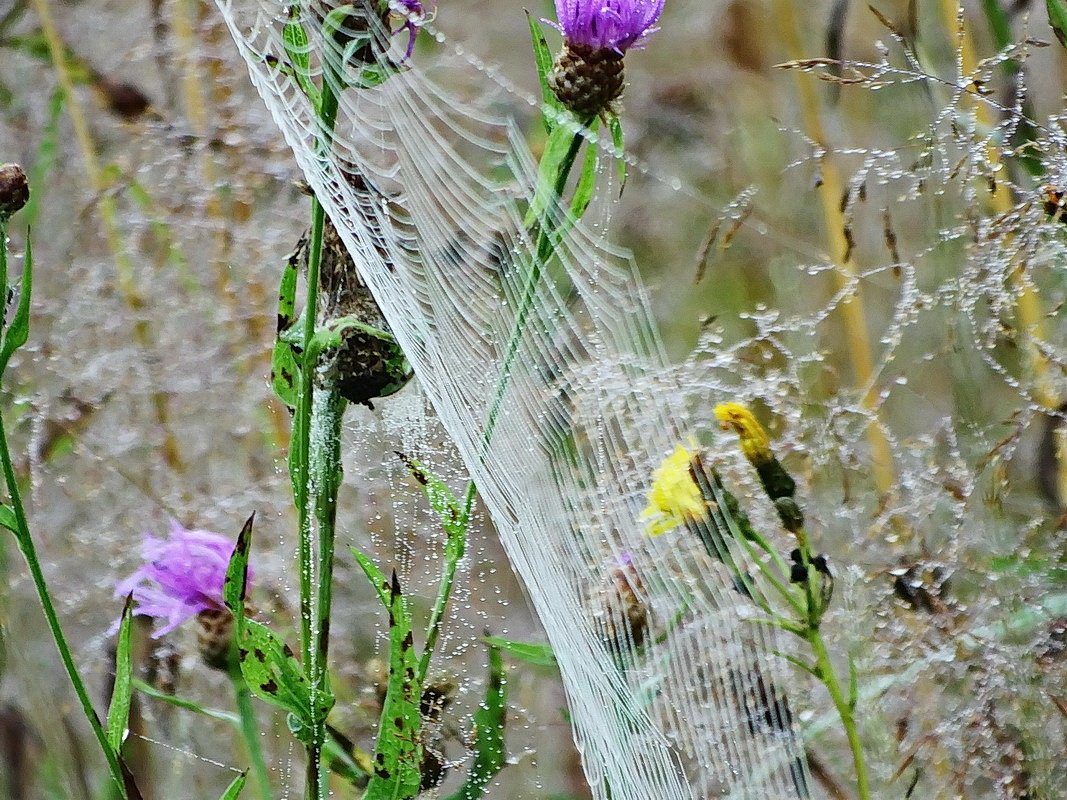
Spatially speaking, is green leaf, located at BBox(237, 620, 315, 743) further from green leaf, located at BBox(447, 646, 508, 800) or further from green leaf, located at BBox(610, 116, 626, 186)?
green leaf, located at BBox(610, 116, 626, 186)

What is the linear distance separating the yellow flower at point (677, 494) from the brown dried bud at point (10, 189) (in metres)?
0.27

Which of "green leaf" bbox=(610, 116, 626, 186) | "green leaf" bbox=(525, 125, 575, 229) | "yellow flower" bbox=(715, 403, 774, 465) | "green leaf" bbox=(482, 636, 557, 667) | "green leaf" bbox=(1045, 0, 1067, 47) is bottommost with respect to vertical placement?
"green leaf" bbox=(482, 636, 557, 667)

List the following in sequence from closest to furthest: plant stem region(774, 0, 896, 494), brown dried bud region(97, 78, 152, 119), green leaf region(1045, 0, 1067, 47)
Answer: green leaf region(1045, 0, 1067, 47) → plant stem region(774, 0, 896, 494) → brown dried bud region(97, 78, 152, 119)

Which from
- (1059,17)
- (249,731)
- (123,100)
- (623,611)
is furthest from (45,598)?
(123,100)

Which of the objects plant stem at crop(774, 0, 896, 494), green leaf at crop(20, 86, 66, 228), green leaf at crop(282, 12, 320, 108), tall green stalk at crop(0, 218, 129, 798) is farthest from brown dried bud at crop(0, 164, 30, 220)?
plant stem at crop(774, 0, 896, 494)

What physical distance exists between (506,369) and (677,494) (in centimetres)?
9

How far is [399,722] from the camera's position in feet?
1.24

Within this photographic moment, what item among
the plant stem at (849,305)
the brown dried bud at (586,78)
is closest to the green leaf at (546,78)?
the brown dried bud at (586,78)

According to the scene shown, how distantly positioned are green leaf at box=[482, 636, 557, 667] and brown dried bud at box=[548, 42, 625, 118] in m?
0.22

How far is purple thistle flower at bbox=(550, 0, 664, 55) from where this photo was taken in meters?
0.42

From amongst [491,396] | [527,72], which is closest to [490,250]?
[491,396]

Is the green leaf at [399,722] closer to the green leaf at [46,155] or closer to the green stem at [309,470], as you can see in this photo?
the green stem at [309,470]

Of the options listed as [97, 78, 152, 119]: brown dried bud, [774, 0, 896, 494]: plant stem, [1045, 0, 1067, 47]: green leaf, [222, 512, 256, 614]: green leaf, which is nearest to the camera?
[222, 512, 256, 614]: green leaf

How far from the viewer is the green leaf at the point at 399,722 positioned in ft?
1.19
